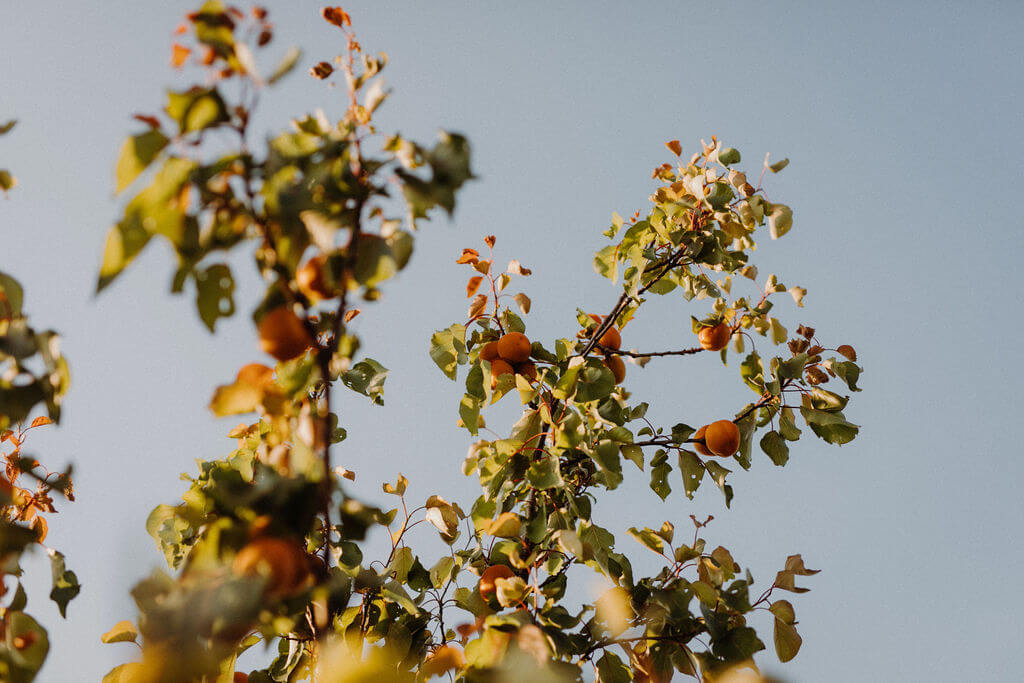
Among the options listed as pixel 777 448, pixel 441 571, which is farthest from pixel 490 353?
pixel 777 448

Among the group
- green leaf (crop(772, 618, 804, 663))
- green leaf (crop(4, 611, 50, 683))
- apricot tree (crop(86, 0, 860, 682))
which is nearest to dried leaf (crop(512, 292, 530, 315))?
apricot tree (crop(86, 0, 860, 682))

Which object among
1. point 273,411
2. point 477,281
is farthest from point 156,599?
point 477,281

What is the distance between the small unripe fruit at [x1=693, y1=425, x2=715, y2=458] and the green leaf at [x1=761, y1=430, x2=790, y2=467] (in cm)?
19

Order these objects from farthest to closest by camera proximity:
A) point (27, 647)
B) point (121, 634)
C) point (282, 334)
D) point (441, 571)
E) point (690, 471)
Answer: point (690, 471)
point (441, 571)
point (121, 634)
point (27, 647)
point (282, 334)

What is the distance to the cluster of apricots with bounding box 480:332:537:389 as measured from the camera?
6.89ft

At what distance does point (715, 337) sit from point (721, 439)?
0.44 meters

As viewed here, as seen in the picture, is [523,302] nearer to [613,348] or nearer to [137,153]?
[613,348]

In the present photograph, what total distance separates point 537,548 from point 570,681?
52 cm

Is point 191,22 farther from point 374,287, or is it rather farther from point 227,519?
point 227,519

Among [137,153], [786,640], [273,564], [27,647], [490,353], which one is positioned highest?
[490,353]

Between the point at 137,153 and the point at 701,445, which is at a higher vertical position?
the point at 137,153

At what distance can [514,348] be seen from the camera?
211cm

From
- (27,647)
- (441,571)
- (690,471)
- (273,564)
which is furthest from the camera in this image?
(690,471)

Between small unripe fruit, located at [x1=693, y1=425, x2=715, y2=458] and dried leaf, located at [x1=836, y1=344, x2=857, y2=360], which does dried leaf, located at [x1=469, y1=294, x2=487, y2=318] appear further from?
dried leaf, located at [x1=836, y1=344, x2=857, y2=360]
